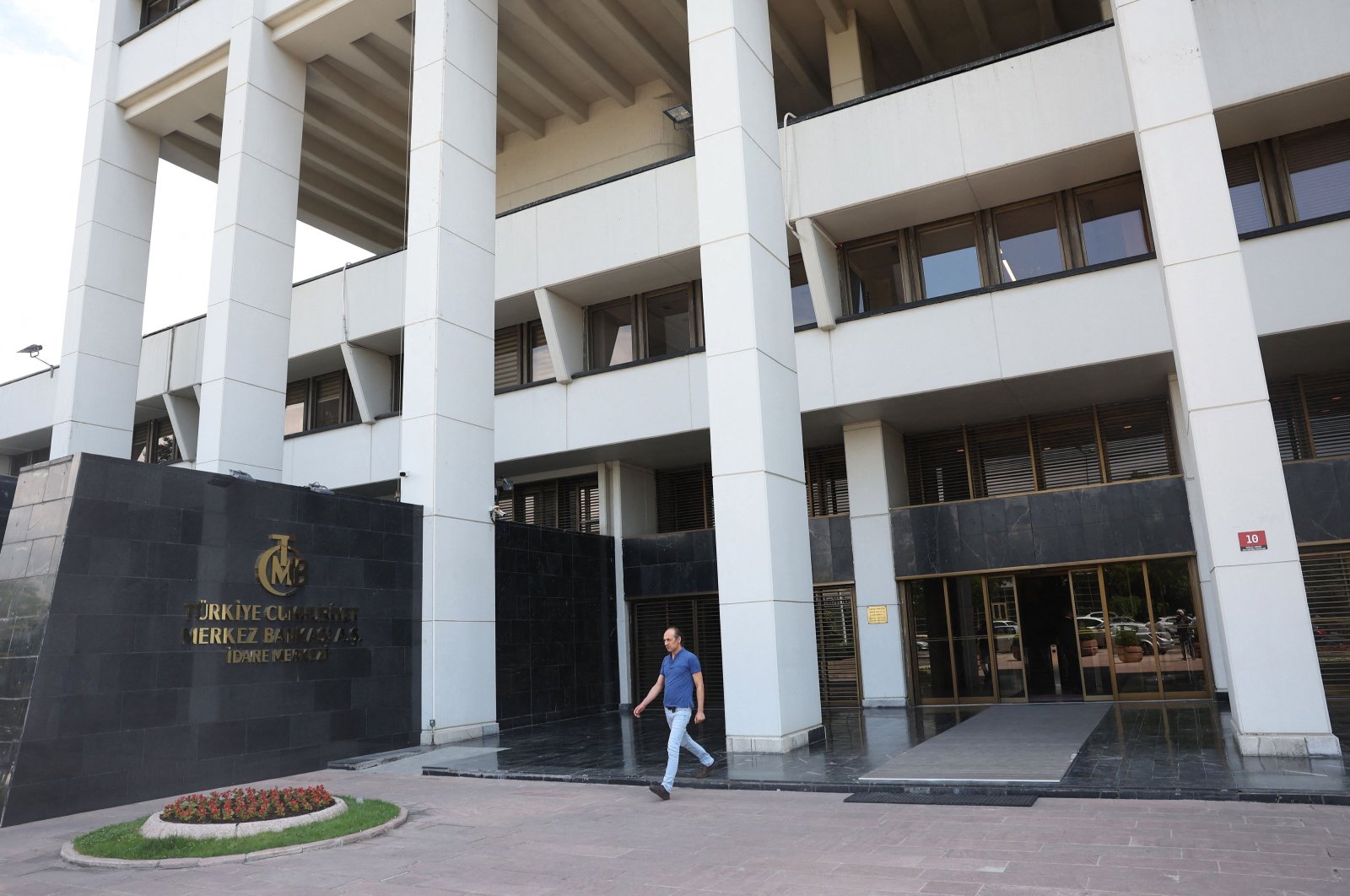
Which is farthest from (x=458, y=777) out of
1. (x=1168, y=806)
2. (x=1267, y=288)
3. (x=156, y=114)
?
(x=156, y=114)

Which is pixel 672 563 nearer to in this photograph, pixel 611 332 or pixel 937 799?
pixel 611 332

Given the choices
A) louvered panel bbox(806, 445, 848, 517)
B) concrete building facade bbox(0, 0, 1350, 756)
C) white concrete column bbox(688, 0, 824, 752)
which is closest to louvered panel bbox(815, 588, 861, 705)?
concrete building facade bbox(0, 0, 1350, 756)

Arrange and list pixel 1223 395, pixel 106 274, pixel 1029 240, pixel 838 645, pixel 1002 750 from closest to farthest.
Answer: pixel 1223 395
pixel 1002 750
pixel 1029 240
pixel 838 645
pixel 106 274

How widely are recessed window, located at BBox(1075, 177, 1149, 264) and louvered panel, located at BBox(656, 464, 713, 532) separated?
9.75m

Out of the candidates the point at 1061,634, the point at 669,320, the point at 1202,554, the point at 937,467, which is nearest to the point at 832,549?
the point at 937,467

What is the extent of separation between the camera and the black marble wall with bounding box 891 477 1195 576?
17.1 m

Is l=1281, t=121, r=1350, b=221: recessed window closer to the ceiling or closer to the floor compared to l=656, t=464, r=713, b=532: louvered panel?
closer to the ceiling

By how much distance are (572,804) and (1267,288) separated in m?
13.2

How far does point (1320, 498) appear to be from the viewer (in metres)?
15.7

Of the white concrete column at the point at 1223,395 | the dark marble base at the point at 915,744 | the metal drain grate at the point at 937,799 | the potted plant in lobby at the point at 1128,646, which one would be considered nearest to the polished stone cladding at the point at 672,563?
the dark marble base at the point at 915,744

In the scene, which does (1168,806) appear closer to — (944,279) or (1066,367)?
(1066,367)

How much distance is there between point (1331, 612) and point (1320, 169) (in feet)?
25.1

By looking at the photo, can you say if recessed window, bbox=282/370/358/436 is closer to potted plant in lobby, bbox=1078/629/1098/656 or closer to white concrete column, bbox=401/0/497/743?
white concrete column, bbox=401/0/497/743

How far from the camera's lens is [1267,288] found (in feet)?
47.6
